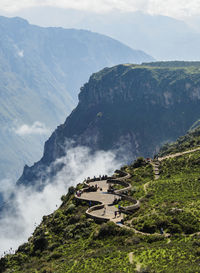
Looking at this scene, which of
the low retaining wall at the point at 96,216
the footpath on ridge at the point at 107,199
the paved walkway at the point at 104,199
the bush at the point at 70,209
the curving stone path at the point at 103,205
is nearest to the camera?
the low retaining wall at the point at 96,216

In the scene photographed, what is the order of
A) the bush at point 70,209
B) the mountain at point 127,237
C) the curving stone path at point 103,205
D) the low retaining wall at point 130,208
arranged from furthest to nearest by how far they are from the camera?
the bush at point 70,209
the low retaining wall at point 130,208
the curving stone path at point 103,205
the mountain at point 127,237

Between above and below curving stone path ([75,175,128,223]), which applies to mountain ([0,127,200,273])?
below

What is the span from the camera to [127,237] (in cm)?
6456

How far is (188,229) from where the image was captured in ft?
209

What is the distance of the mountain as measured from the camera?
5431 centimetres

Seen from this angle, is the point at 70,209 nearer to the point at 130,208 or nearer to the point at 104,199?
the point at 104,199

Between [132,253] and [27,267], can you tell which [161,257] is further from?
[27,267]

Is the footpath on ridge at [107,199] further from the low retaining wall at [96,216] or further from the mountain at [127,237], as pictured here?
the mountain at [127,237]

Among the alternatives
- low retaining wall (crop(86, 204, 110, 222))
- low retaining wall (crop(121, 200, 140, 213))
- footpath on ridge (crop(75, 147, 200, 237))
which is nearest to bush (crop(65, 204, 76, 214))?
footpath on ridge (crop(75, 147, 200, 237))

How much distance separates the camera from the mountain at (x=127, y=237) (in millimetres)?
54312

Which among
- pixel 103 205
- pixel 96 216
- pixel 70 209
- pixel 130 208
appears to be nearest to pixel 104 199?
pixel 103 205

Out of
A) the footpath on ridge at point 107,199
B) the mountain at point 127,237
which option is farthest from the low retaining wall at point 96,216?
the mountain at point 127,237

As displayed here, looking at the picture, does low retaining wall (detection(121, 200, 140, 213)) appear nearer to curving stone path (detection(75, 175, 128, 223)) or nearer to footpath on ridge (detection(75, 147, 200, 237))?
footpath on ridge (detection(75, 147, 200, 237))

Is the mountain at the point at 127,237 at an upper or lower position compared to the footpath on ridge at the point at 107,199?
lower
